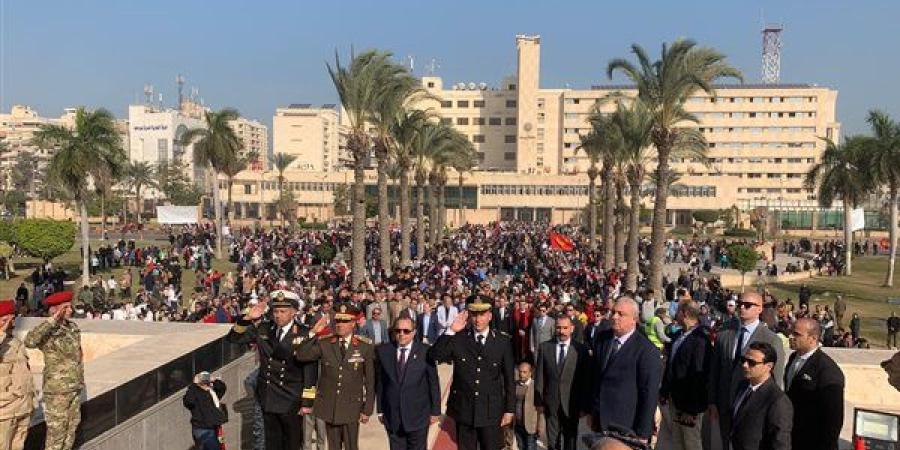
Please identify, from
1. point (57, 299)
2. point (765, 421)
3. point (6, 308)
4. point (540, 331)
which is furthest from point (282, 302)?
point (540, 331)

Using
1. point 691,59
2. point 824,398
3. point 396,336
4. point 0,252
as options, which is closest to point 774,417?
point 824,398

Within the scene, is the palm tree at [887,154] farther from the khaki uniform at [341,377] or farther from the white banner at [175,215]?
the white banner at [175,215]

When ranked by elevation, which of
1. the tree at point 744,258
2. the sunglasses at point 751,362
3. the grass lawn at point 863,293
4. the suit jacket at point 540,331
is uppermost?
the sunglasses at point 751,362

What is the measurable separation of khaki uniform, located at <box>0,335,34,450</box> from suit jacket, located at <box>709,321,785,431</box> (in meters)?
5.42

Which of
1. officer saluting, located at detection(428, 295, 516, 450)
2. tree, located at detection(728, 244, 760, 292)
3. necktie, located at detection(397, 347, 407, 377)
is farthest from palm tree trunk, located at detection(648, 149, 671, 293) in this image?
necktie, located at detection(397, 347, 407, 377)

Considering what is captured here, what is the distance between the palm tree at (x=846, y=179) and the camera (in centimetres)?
3897

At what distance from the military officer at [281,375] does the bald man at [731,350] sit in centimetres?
339

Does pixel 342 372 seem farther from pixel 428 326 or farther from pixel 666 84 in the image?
pixel 666 84

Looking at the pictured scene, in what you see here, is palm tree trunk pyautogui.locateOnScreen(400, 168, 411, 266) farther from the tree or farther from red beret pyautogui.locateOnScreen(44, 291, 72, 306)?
red beret pyautogui.locateOnScreen(44, 291, 72, 306)

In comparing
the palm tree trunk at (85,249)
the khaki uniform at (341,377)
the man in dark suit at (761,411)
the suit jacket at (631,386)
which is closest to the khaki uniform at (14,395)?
the khaki uniform at (341,377)

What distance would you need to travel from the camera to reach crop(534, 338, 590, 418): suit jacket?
6199mm

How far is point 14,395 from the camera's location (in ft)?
18.1

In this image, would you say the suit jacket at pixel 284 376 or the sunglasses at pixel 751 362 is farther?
the suit jacket at pixel 284 376

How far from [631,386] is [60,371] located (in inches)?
177
